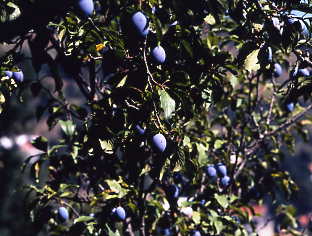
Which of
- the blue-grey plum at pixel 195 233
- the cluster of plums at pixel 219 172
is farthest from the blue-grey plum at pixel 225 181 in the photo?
the blue-grey plum at pixel 195 233

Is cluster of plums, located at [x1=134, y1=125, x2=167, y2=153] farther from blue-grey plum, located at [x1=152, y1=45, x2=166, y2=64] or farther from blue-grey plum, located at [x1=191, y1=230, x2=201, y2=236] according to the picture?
blue-grey plum, located at [x1=191, y1=230, x2=201, y2=236]

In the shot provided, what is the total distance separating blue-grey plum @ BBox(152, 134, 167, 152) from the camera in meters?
1.77

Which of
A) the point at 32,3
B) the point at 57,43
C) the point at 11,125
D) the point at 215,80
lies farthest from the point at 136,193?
the point at 11,125

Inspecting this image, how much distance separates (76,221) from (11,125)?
1210cm

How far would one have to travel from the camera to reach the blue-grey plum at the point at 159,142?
69.5 inches

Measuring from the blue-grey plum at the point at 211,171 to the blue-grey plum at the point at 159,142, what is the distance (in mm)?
957

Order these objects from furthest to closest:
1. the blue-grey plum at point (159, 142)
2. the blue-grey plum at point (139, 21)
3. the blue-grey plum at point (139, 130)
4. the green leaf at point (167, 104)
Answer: the blue-grey plum at point (139, 130)
the blue-grey plum at point (159, 142)
the green leaf at point (167, 104)
the blue-grey plum at point (139, 21)

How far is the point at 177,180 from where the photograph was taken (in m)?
2.79

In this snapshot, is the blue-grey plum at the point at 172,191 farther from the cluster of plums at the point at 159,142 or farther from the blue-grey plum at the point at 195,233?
the cluster of plums at the point at 159,142

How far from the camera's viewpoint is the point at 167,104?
1677 mm

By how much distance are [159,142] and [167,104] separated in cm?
18

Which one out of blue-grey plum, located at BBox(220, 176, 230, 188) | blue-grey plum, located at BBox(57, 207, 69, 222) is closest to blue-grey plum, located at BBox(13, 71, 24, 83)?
blue-grey plum, located at BBox(57, 207, 69, 222)

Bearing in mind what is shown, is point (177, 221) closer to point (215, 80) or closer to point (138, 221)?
point (138, 221)

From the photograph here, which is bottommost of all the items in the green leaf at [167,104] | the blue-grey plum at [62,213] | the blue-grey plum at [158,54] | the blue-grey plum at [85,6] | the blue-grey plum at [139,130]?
the blue-grey plum at [62,213]
